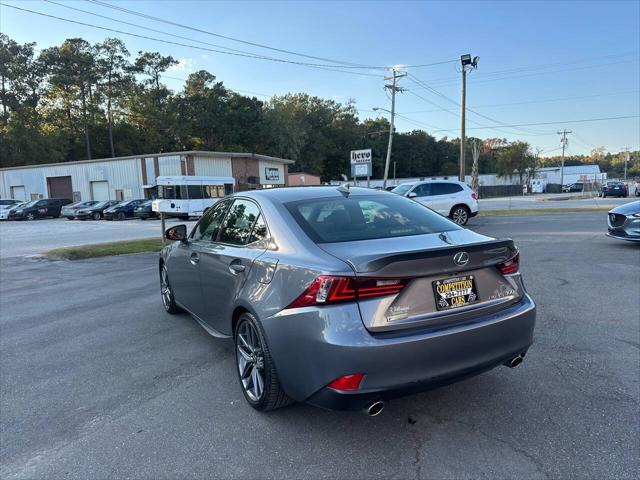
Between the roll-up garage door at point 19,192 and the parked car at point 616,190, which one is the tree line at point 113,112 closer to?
the roll-up garage door at point 19,192

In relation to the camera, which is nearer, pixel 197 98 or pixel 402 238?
pixel 402 238

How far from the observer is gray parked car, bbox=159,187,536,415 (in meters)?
2.47

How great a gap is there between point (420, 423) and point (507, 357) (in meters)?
0.74

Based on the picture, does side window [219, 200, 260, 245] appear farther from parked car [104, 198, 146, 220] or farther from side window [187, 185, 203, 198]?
parked car [104, 198, 146, 220]

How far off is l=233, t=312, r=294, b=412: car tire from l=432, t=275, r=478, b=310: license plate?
3.81ft

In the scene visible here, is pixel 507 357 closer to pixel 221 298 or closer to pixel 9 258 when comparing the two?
pixel 221 298

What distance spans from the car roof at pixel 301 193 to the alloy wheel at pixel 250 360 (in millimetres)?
1064

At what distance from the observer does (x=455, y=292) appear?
2.71m

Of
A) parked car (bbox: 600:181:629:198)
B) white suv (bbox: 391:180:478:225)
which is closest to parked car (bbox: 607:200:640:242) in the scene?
white suv (bbox: 391:180:478:225)

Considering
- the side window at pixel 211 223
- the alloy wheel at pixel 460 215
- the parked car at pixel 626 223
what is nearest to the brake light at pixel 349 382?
the side window at pixel 211 223

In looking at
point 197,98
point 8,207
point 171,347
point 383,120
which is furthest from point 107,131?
point 171,347

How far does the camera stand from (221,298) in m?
3.65

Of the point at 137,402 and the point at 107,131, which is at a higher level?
the point at 107,131

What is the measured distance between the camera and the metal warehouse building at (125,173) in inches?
1490
